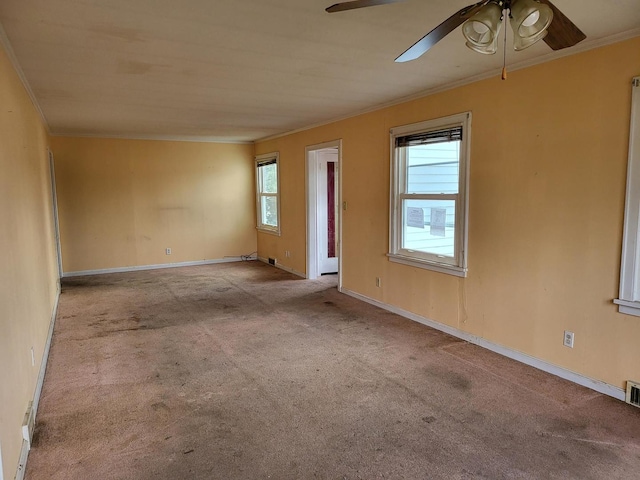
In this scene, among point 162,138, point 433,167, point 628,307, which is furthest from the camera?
point 162,138

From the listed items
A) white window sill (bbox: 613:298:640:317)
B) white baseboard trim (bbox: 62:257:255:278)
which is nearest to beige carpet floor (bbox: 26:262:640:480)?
white window sill (bbox: 613:298:640:317)

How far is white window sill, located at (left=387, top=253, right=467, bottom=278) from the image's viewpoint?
3.79 meters

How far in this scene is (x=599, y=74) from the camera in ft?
8.86

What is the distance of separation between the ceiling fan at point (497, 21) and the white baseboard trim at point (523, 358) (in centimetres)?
225

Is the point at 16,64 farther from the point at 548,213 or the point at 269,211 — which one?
the point at 269,211

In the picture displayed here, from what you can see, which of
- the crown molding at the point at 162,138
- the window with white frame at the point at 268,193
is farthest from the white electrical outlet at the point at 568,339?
the crown molding at the point at 162,138

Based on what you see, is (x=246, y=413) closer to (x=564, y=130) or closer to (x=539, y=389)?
(x=539, y=389)

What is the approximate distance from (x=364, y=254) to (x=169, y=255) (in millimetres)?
4084

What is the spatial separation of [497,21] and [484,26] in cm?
5

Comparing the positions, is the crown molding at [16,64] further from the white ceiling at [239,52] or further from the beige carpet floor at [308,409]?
the beige carpet floor at [308,409]

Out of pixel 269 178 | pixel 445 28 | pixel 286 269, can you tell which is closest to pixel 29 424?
pixel 445 28

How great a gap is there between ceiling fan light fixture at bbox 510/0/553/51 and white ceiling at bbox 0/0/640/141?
544 mm

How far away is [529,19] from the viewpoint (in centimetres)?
164

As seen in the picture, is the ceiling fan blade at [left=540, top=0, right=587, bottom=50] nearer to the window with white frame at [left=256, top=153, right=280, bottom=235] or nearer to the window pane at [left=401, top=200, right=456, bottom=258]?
the window pane at [left=401, top=200, right=456, bottom=258]
